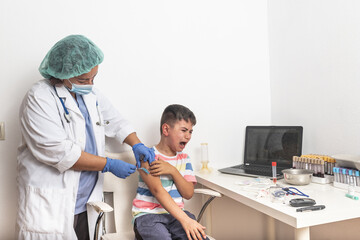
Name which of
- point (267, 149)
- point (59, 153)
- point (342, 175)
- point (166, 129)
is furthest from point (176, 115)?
point (342, 175)

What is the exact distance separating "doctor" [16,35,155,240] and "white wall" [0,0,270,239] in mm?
338

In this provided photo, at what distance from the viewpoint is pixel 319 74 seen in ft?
6.54

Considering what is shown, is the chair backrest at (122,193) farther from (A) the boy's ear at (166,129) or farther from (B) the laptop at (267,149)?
(B) the laptop at (267,149)

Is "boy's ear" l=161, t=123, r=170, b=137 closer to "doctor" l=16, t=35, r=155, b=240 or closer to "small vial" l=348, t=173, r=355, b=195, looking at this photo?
"doctor" l=16, t=35, r=155, b=240

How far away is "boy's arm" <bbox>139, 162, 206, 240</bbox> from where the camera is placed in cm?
146

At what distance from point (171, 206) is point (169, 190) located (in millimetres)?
165

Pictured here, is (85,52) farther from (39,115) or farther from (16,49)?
(16,49)

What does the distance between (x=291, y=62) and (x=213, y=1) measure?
2.28 ft

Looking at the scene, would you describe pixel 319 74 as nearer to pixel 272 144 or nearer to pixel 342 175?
pixel 272 144

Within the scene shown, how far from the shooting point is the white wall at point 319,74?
1.77 meters

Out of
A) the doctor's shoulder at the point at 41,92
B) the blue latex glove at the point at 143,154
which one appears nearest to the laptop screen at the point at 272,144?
the blue latex glove at the point at 143,154

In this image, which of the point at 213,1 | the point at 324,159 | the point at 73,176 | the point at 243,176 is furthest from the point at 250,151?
the point at 73,176

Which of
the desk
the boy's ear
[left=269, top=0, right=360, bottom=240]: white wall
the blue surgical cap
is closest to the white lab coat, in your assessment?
the blue surgical cap

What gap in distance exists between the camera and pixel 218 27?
2316 millimetres
